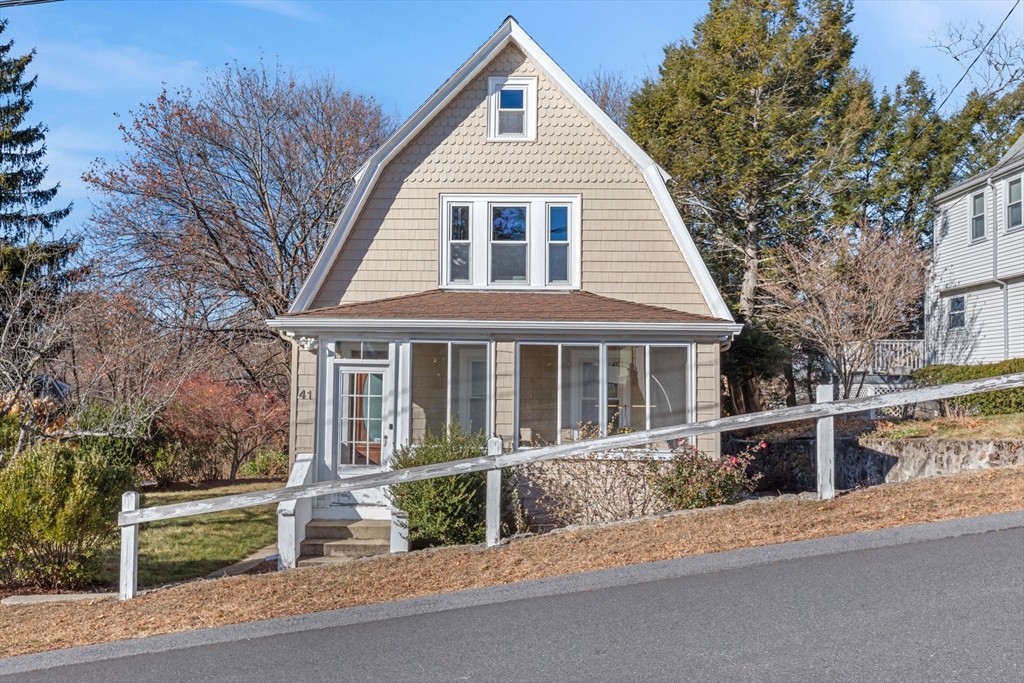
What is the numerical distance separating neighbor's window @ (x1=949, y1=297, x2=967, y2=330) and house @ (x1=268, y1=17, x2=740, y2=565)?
16203mm

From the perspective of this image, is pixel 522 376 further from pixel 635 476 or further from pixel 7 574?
pixel 7 574

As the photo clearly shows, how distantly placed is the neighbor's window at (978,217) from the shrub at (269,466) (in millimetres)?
20540

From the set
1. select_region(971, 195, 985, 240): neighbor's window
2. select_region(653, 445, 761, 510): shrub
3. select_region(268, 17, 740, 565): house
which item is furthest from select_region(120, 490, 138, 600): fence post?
select_region(971, 195, 985, 240): neighbor's window

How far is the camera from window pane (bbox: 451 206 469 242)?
1518 centimetres

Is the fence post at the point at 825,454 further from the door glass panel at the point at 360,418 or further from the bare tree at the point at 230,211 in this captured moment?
the bare tree at the point at 230,211

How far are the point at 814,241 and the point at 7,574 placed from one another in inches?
811

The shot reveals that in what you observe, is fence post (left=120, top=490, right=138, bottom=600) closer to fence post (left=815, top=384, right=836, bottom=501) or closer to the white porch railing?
fence post (left=815, top=384, right=836, bottom=501)

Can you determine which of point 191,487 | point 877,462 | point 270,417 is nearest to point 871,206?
point 877,462

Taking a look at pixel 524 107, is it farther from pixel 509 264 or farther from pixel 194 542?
pixel 194 542

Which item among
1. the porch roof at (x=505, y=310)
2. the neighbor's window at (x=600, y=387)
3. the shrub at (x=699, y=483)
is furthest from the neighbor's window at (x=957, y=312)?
the shrub at (x=699, y=483)

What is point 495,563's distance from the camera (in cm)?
854

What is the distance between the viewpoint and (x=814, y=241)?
24.2 metres

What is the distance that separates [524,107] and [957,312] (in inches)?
722

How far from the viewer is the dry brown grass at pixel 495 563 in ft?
25.8
